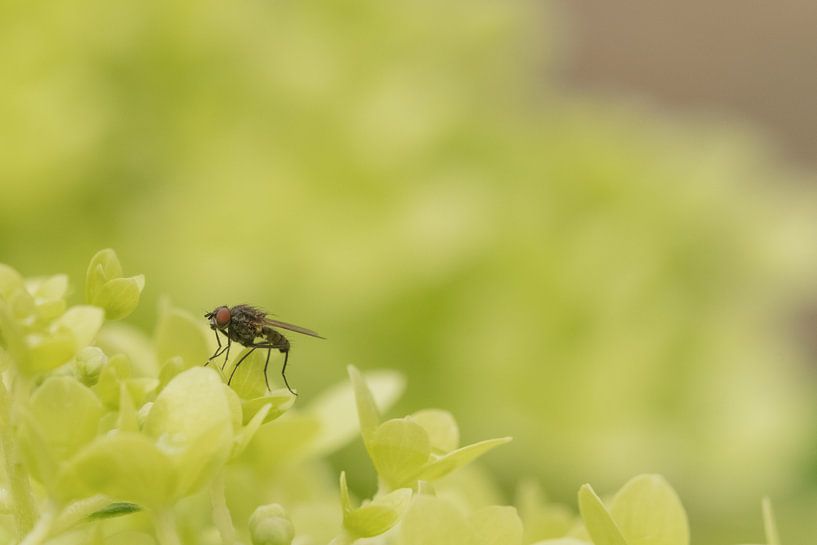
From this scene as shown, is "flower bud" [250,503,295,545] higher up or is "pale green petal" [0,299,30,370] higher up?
"pale green petal" [0,299,30,370]

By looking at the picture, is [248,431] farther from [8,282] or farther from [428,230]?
[428,230]

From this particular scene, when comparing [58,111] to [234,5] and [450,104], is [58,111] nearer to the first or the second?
[234,5]

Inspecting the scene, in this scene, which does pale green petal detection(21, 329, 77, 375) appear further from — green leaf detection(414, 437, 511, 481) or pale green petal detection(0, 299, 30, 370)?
green leaf detection(414, 437, 511, 481)

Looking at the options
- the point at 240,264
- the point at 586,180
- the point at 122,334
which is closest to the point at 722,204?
the point at 586,180

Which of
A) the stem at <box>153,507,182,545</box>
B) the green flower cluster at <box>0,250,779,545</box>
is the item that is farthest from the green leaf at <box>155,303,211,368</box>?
→ the stem at <box>153,507,182,545</box>

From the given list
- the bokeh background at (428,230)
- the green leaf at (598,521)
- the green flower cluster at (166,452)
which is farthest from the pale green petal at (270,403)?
the bokeh background at (428,230)

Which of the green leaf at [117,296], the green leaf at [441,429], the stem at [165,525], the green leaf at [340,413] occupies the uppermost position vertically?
the green leaf at [117,296]

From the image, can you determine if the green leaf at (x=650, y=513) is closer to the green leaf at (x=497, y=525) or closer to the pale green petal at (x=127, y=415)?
the green leaf at (x=497, y=525)

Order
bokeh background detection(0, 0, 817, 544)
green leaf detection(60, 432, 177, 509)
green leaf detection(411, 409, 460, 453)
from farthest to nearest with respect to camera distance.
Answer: bokeh background detection(0, 0, 817, 544) < green leaf detection(411, 409, 460, 453) < green leaf detection(60, 432, 177, 509)
